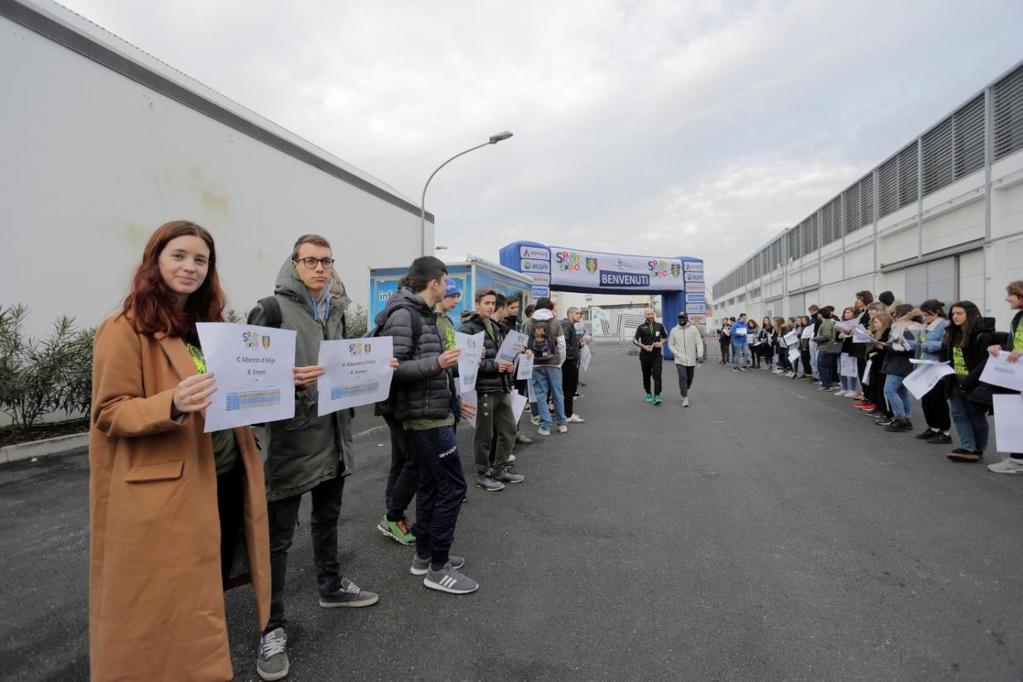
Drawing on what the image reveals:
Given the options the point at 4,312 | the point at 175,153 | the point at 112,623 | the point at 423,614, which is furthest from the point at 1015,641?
the point at 175,153

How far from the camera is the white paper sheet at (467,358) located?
369 centimetres

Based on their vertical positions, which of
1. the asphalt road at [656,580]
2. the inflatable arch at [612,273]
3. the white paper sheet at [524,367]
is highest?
the inflatable arch at [612,273]

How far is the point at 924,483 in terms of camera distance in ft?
16.5

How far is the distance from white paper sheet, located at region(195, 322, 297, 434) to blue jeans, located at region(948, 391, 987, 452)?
7.04m

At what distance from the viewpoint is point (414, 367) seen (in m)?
2.90

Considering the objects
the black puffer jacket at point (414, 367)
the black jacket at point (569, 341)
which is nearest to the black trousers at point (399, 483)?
the black puffer jacket at point (414, 367)

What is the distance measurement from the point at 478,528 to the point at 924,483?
4438 mm

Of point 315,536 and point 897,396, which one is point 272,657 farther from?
point 897,396

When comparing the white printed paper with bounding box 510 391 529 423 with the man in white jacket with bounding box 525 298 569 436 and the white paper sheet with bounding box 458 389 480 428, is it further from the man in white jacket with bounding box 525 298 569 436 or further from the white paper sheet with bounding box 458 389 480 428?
the man in white jacket with bounding box 525 298 569 436

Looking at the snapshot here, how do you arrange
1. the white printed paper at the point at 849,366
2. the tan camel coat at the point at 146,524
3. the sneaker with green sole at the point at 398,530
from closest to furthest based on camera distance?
1. the tan camel coat at the point at 146,524
2. the sneaker with green sole at the point at 398,530
3. the white printed paper at the point at 849,366

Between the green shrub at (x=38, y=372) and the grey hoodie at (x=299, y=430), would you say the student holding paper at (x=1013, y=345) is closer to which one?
the grey hoodie at (x=299, y=430)

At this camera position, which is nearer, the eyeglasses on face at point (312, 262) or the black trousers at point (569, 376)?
the eyeglasses on face at point (312, 262)

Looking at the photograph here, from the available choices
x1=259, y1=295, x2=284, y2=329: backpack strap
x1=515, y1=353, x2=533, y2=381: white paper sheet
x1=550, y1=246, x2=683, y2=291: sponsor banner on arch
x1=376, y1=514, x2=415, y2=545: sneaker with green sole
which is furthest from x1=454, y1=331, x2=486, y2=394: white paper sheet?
x1=550, y1=246, x2=683, y2=291: sponsor banner on arch

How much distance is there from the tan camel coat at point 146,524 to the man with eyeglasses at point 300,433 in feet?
1.86
